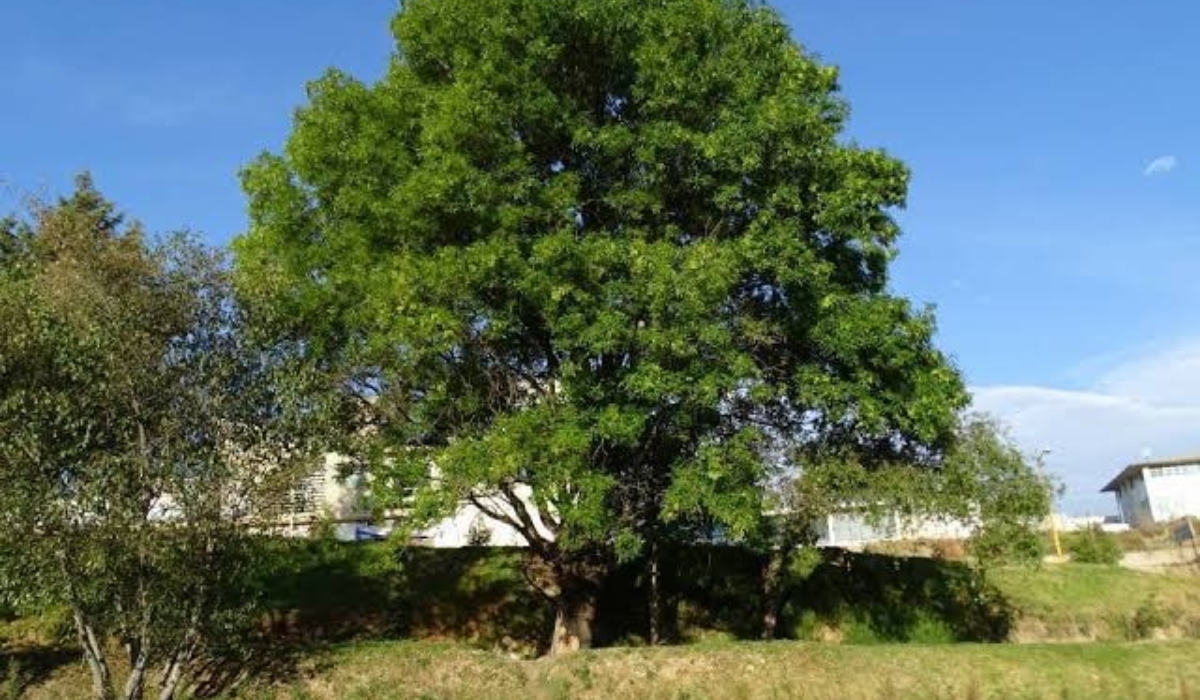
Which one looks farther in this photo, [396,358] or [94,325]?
[396,358]

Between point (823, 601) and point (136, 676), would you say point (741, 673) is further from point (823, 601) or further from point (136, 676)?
point (136, 676)

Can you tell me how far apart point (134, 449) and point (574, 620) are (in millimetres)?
9608

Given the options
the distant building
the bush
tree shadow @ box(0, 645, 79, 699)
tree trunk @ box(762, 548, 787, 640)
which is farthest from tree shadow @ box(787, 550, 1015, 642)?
the distant building

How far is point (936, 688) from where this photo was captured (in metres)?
19.7

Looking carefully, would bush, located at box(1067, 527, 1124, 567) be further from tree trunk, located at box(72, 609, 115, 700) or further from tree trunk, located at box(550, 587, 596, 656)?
tree trunk, located at box(72, 609, 115, 700)

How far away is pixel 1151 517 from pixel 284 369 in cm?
7401

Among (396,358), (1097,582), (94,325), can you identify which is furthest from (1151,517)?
(94,325)

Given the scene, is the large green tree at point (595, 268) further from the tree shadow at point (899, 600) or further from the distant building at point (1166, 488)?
the distant building at point (1166, 488)

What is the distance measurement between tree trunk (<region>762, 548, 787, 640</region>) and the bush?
18929 mm

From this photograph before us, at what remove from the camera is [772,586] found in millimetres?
25141

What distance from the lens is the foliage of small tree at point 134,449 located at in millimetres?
16172

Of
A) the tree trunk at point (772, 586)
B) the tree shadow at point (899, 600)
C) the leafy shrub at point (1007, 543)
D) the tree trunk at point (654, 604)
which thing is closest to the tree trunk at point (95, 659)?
the tree trunk at point (654, 604)

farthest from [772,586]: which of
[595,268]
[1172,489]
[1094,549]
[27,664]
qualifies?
[1172,489]

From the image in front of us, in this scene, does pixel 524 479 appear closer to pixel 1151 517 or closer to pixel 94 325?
pixel 94 325
